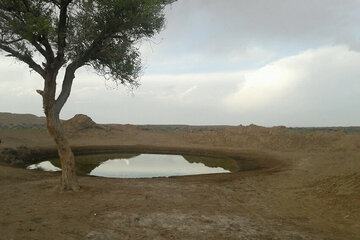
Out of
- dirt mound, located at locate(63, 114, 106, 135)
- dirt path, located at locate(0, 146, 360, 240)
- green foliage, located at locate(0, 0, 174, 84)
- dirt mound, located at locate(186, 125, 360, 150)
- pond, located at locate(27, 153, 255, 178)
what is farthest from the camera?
dirt mound, located at locate(63, 114, 106, 135)

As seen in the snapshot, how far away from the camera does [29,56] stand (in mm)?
13703

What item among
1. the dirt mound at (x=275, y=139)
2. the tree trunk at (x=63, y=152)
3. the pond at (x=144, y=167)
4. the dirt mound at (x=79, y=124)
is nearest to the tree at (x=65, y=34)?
the tree trunk at (x=63, y=152)

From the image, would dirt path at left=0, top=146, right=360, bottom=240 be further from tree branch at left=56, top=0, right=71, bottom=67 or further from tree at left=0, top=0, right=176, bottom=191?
tree branch at left=56, top=0, right=71, bottom=67

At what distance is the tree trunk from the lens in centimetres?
1277

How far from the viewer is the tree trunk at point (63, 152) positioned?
12.8m

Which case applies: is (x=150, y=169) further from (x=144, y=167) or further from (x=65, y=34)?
(x=65, y=34)

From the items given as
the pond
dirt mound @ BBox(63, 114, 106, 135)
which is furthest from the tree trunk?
dirt mound @ BBox(63, 114, 106, 135)

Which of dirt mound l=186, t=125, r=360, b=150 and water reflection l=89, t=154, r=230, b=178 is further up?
dirt mound l=186, t=125, r=360, b=150

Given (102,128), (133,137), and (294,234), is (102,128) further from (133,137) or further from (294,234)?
(294,234)

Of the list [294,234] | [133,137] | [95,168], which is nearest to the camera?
A: [294,234]

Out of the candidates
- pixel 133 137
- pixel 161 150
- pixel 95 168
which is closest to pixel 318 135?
pixel 161 150

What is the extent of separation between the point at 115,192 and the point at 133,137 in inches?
1378

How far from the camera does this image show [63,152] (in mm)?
13109

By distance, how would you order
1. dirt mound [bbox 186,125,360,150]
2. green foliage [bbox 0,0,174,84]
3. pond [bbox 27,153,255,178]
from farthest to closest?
dirt mound [bbox 186,125,360,150], pond [bbox 27,153,255,178], green foliage [bbox 0,0,174,84]
